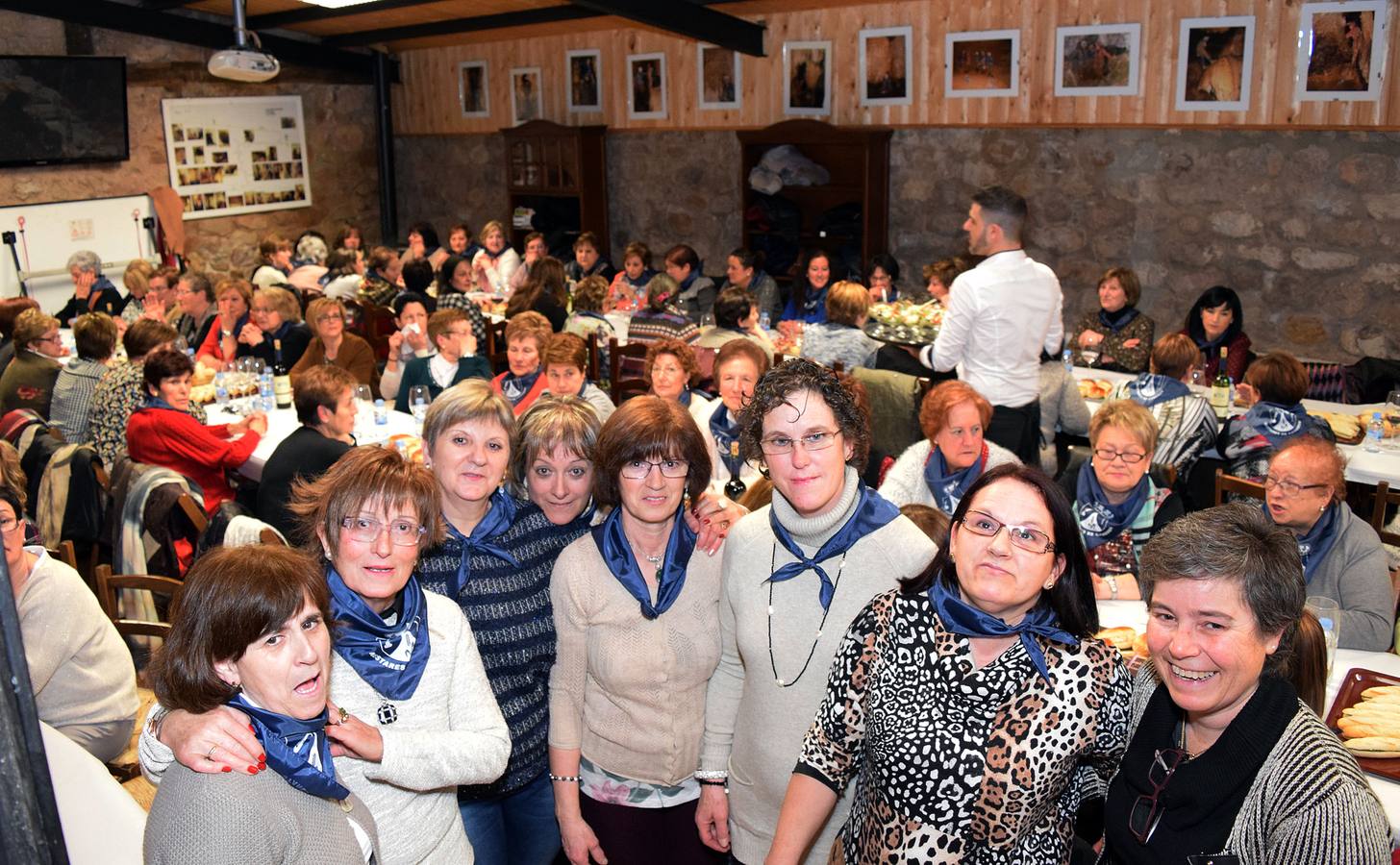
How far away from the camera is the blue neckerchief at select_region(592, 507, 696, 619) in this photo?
2.46m

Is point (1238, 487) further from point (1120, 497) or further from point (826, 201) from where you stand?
point (826, 201)

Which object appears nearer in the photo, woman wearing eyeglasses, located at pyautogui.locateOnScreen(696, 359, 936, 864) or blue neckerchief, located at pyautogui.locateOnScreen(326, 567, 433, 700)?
blue neckerchief, located at pyautogui.locateOnScreen(326, 567, 433, 700)

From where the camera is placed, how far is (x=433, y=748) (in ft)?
6.88

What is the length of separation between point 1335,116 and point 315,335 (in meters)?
6.66

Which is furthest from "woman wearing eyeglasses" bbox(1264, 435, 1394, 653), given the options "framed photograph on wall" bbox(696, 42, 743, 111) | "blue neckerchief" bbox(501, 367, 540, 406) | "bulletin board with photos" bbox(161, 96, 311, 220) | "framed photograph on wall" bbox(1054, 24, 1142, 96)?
"bulletin board with photos" bbox(161, 96, 311, 220)

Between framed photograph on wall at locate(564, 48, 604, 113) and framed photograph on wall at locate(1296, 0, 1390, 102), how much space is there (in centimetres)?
660

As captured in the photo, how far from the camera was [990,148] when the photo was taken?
879 cm

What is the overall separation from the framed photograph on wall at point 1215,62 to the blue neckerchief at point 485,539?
6.80m

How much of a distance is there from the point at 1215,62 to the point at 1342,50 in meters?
0.78

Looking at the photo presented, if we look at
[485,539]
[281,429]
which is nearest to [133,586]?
[485,539]

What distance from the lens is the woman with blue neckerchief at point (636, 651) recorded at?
2473mm

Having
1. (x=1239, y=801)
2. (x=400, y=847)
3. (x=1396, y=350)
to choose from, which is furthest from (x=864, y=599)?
(x=1396, y=350)

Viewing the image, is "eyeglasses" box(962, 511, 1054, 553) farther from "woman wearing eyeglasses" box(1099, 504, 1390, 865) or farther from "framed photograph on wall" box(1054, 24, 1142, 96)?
"framed photograph on wall" box(1054, 24, 1142, 96)

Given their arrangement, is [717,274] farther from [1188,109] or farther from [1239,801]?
[1239,801]
